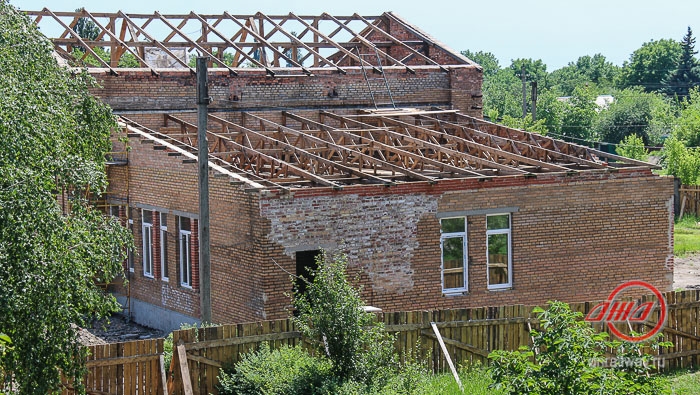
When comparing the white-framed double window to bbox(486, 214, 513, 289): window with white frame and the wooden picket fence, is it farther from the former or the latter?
the wooden picket fence

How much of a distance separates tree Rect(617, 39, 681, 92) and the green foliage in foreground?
103m

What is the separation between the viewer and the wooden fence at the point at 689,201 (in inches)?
1743

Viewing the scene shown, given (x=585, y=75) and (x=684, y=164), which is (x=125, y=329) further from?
(x=585, y=75)

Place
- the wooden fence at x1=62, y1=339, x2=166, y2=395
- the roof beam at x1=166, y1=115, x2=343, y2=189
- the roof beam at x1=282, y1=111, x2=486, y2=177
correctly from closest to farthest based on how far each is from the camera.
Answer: the wooden fence at x1=62, y1=339, x2=166, y2=395 → the roof beam at x1=166, y1=115, x2=343, y2=189 → the roof beam at x1=282, y1=111, x2=486, y2=177

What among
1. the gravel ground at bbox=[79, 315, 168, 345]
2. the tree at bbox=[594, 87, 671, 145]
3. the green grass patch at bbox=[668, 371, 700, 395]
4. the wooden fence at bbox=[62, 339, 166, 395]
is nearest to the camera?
the wooden fence at bbox=[62, 339, 166, 395]

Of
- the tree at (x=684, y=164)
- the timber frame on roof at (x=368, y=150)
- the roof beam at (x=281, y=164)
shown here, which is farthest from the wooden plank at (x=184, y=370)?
the tree at (x=684, y=164)

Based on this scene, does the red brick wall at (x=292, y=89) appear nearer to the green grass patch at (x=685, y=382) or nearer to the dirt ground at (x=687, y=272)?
the dirt ground at (x=687, y=272)

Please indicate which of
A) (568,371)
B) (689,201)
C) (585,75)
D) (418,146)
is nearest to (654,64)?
(585,75)

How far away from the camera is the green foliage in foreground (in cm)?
1272

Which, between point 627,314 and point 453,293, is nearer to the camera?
point 627,314

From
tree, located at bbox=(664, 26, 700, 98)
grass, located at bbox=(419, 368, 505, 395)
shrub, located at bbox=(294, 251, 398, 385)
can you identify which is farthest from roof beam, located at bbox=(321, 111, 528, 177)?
tree, located at bbox=(664, 26, 700, 98)

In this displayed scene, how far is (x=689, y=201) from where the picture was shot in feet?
146

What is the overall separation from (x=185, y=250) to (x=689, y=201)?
88.0 ft

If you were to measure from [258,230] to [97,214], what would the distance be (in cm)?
542
